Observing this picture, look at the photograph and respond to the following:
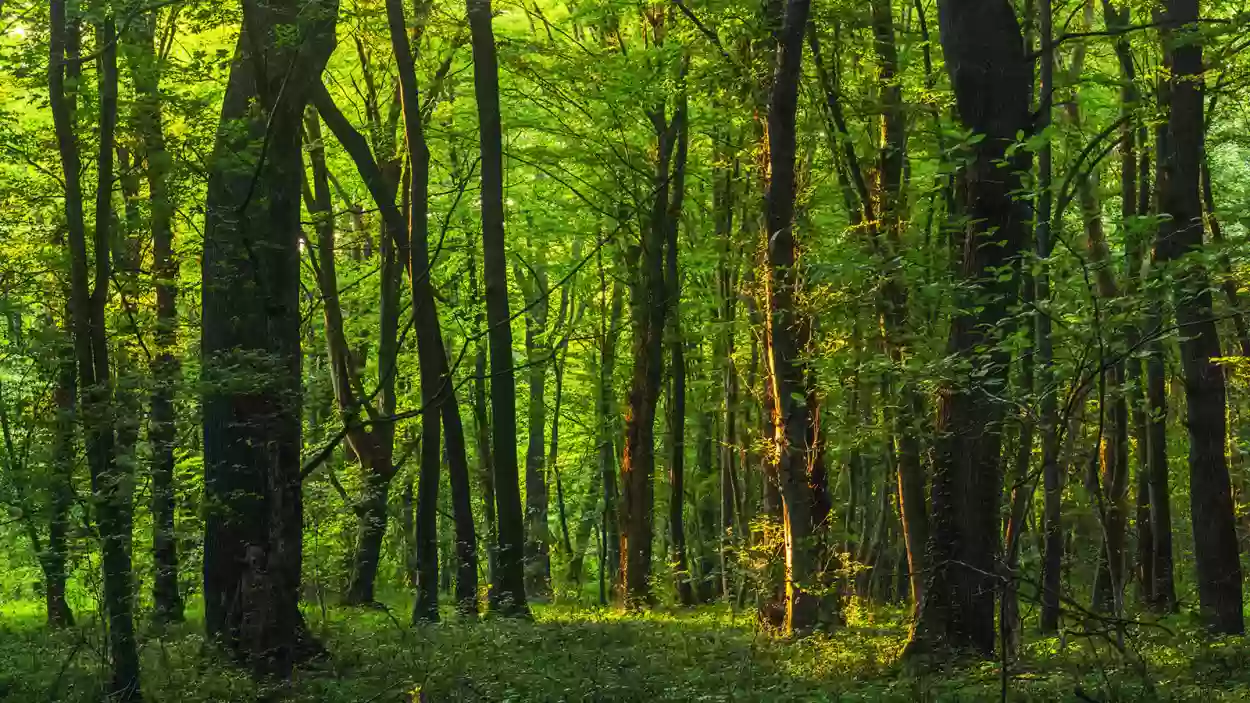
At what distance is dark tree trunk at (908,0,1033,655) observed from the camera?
848 cm

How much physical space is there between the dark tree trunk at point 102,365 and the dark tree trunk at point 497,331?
640cm

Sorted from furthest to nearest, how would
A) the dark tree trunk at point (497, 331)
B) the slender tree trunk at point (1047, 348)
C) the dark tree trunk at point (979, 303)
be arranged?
the dark tree trunk at point (497, 331), the slender tree trunk at point (1047, 348), the dark tree trunk at point (979, 303)

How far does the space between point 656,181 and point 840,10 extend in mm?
5906

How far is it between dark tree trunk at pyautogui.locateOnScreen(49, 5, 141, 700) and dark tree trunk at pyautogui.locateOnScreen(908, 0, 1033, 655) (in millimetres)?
6385

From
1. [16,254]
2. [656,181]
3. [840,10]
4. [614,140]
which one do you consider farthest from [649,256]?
[16,254]

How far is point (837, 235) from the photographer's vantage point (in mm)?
15492

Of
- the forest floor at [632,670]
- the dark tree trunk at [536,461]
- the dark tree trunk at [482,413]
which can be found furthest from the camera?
the dark tree trunk at [536,461]

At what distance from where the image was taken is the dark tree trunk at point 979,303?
8.48 m

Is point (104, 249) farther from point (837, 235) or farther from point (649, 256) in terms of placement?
point (649, 256)

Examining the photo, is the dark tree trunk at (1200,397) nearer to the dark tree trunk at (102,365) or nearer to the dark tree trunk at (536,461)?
the dark tree trunk at (102,365)

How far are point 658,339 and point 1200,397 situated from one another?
9.84m

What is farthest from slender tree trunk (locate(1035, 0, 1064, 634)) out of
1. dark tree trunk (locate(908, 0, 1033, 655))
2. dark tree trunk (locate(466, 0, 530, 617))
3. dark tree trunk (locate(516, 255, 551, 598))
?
→ dark tree trunk (locate(516, 255, 551, 598))

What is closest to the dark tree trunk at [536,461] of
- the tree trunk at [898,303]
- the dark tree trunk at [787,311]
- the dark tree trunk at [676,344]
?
the dark tree trunk at [676,344]

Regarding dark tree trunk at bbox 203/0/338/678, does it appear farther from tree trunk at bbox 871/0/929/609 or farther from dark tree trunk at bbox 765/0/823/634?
tree trunk at bbox 871/0/929/609
